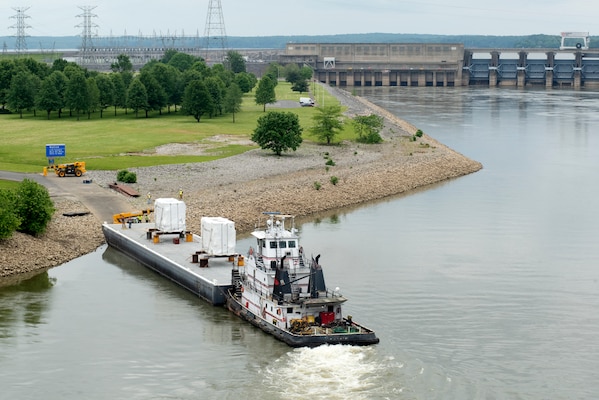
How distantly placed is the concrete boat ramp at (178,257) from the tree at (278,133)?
31835mm

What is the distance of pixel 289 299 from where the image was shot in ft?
141

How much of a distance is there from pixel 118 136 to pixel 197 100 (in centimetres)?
1908

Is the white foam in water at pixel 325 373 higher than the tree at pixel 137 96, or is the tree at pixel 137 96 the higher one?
the tree at pixel 137 96

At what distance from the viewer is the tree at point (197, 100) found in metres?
122

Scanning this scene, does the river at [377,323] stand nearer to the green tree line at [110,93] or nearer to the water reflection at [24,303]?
the water reflection at [24,303]

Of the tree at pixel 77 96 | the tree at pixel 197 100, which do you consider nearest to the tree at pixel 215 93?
the tree at pixel 197 100

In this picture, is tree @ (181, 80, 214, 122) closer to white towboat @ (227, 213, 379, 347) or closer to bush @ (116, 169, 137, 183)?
bush @ (116, 169, 137, 183)

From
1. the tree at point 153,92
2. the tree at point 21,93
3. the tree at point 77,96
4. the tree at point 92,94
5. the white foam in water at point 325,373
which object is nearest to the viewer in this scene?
the white foam in water at point 325,373

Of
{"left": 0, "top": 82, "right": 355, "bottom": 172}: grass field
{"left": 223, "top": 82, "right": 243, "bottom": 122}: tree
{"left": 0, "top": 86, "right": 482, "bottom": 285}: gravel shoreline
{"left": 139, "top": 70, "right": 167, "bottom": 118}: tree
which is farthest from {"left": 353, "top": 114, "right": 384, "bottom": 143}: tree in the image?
{"left": 139, "top": 70, "right": 167, "bottom": 118}: tree

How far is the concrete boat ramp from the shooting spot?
48909mm

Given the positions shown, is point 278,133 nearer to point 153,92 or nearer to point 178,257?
point 178,257

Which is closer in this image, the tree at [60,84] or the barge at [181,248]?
the barge at [181,248]

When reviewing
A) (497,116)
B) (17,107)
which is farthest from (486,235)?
(497,116)

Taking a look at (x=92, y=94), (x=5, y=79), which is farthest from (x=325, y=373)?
(x=5, y=79)
